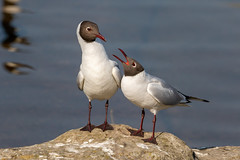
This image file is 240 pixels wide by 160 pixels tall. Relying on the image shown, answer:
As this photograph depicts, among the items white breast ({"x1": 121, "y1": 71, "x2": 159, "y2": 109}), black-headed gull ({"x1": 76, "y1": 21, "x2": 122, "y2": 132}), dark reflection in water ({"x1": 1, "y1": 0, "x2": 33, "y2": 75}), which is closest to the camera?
white breast ({"x1": 121, "y1": 71, "x2": 159, "y2": 109})

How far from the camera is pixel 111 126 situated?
8.55 meters

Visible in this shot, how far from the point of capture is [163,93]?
26.6 ft

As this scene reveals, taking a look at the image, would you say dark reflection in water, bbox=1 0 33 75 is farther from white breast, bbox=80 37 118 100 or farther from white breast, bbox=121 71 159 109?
white breast, bbox=121 71 159 109

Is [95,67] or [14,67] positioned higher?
[95,67]

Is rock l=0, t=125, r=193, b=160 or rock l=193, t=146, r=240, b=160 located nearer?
rock l=0, t=125, r=193, b=160

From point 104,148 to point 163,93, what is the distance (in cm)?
119

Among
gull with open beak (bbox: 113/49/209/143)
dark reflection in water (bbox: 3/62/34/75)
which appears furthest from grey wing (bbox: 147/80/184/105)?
dark reflection in water (bbox: 3/62/34/75)

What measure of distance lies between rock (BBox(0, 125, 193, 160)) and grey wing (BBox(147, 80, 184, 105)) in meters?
0.53

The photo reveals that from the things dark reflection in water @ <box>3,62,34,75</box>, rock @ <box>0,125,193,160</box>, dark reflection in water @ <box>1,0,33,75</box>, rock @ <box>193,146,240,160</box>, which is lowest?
rock @ <box>193,146,240,160</box>

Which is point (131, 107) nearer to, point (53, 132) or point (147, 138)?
point (53, 132)

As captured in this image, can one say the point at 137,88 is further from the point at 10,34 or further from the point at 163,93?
the point at 10,34

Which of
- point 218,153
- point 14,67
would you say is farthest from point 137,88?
point 14,67

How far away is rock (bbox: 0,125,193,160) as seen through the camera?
7.30 metres

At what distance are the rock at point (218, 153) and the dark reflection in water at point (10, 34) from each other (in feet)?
19.2
